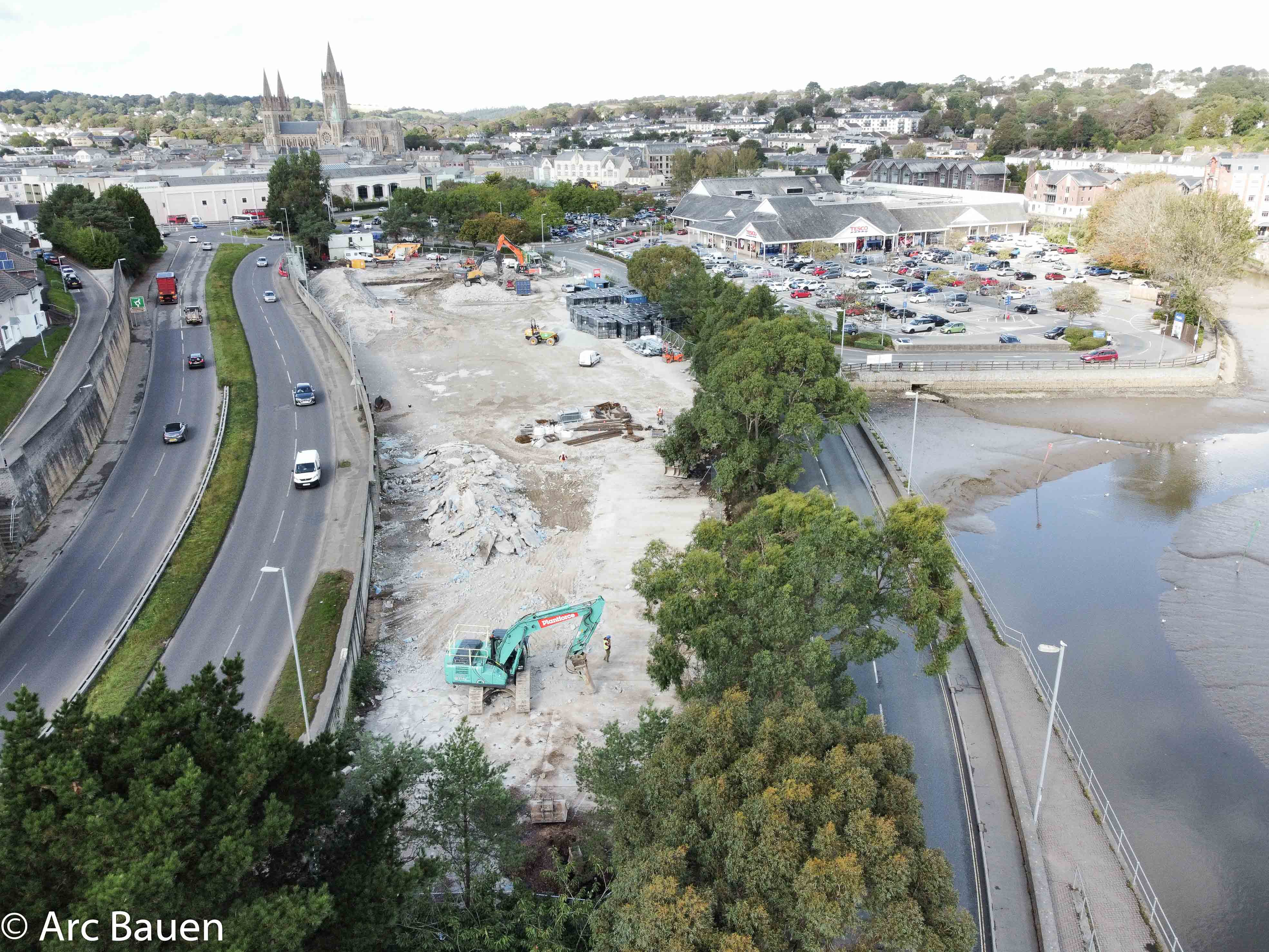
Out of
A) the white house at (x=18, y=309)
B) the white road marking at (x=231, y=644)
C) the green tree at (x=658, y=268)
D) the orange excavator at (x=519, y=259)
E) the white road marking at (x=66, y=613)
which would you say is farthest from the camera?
the orange excavator at (x=519, y=259)

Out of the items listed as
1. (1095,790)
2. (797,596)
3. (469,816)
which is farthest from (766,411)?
(469,816)

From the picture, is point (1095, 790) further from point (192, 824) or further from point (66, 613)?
point (66, 613)

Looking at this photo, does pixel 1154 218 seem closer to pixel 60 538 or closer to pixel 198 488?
pixel 198 488

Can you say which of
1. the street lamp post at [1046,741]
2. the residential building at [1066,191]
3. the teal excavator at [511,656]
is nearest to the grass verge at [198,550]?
the teal excavator at [511,656]

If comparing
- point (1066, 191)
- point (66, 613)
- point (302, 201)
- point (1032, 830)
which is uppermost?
point (302, 201)

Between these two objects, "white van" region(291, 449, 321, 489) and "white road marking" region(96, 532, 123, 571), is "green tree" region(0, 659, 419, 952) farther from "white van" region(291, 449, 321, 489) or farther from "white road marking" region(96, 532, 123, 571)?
"white van" region(291, 449, 321, 489)

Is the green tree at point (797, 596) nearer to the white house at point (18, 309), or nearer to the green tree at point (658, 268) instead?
the white house at point (18, 309)

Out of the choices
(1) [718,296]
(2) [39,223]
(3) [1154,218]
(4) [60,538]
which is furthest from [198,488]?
(3) [1154,218]
